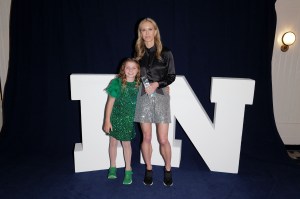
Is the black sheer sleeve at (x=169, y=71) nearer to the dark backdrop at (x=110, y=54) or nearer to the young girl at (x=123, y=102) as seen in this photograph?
the young girl at (x=123, y=102)

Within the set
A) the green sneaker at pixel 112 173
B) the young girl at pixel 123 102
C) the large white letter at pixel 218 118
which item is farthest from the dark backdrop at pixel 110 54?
the young girl at pixel 123 102

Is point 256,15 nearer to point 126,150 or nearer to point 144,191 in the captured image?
point 126,150

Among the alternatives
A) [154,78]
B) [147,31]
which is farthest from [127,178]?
[147,31]

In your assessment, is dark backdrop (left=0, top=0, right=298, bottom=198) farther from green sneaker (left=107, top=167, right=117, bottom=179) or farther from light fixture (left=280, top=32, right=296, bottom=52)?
green sneaker (left=107, top=167, right=117, bottom=179)

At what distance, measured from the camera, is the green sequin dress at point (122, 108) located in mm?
2041

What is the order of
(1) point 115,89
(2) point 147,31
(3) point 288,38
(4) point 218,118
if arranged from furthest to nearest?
(3) point 288,38 → (4) point 218,118 → (1) point 115,89 → (2) point 147,31

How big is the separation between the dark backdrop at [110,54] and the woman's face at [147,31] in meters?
0.64

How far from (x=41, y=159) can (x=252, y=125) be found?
8.29 ft

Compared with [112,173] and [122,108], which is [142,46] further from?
[112,173]

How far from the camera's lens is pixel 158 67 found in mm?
1986

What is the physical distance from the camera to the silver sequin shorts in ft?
6.67

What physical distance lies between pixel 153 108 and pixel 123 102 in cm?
27

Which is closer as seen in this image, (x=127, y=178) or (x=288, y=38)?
(x=127, y=178)

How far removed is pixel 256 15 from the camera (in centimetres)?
252
